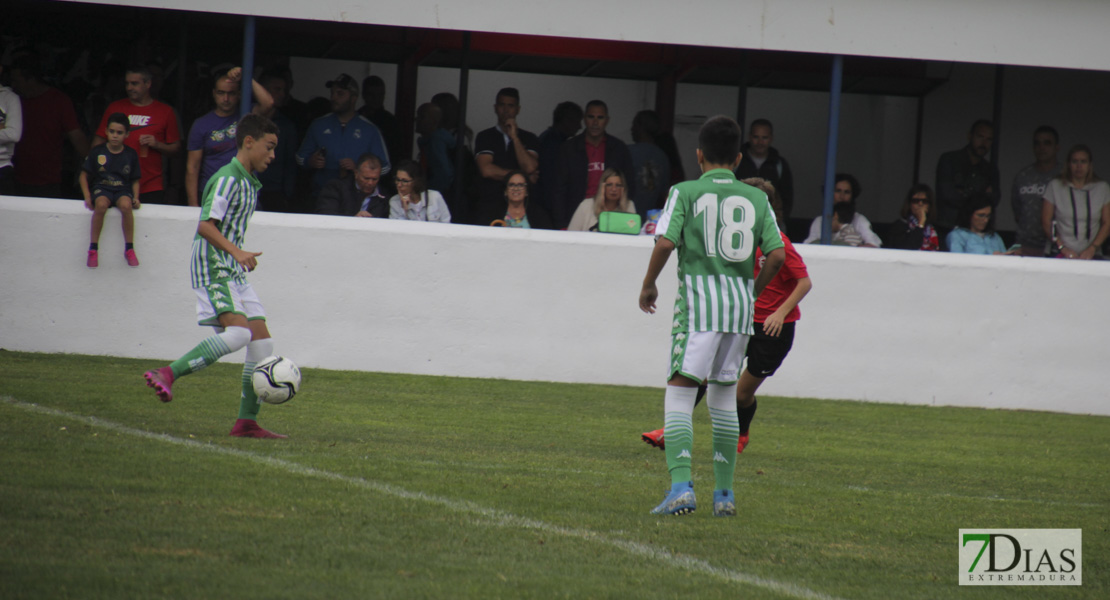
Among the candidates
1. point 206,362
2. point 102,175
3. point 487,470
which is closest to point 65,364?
point 102,175

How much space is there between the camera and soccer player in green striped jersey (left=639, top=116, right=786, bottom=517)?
5.17m

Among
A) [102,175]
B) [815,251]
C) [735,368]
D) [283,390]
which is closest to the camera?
[735,368]

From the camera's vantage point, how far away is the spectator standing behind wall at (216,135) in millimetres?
10688

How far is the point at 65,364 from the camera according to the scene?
9.55 meters

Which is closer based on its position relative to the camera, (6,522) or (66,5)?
(6,522)

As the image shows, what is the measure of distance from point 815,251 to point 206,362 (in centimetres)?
600

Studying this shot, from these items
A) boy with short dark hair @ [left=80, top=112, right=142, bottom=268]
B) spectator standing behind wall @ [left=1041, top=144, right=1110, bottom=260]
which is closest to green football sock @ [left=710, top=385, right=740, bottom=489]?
boy with short dark hair @ [left=80, top=112, right=142, bottom=268]

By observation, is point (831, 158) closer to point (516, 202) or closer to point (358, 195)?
point (516, 202)

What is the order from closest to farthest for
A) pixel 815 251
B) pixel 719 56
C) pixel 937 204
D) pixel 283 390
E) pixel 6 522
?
1. pixel 6 522
2. pixel 283 390
3. pixel 815 251
4. pixel 937 204
5. pixel 719 56

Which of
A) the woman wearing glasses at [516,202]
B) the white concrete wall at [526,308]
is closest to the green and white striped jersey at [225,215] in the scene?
the white concrete wall at [526,308]

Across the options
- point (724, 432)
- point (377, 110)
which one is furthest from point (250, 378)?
point (377, 110)

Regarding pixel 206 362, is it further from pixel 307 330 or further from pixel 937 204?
pixel 937 204

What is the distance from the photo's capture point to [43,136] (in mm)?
11148

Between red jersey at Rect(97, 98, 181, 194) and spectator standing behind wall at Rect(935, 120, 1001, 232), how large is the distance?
25.2ft
